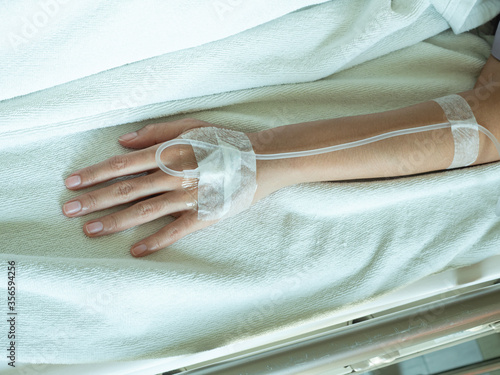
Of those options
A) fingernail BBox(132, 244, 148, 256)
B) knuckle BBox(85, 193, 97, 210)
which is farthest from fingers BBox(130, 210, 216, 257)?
knuckle BBox(85, 193, 97, 210)

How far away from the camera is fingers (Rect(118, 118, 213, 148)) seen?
2.83 ft

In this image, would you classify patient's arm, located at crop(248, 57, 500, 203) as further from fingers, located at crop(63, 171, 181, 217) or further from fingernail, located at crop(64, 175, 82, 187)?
fingernail, located at crop(64, 175, 82, 187)

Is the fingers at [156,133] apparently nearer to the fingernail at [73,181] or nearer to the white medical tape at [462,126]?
the fingernail at [73,181]

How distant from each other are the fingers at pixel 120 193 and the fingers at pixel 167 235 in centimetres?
6

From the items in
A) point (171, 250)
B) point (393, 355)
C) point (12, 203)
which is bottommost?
point (393, 355)

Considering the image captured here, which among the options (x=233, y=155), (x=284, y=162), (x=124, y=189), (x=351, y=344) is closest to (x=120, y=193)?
(x=124, y=189)

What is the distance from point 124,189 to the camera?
81 centimetres

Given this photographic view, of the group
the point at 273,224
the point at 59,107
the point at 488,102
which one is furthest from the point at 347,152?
the point at 59,107

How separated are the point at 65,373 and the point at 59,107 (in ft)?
1.57

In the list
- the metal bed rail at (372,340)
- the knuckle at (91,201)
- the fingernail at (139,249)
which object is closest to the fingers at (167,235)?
the fingernail at (139,249)

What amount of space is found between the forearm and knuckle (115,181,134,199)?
10.1 inches

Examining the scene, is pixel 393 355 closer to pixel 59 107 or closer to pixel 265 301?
pixel 265 301

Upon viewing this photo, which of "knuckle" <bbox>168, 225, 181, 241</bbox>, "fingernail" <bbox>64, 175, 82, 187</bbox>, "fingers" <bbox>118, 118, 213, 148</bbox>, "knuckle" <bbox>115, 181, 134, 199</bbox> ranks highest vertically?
"fingers" <bbox>118, 118, 213, 148</bbox>

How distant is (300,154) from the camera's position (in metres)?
0.88
